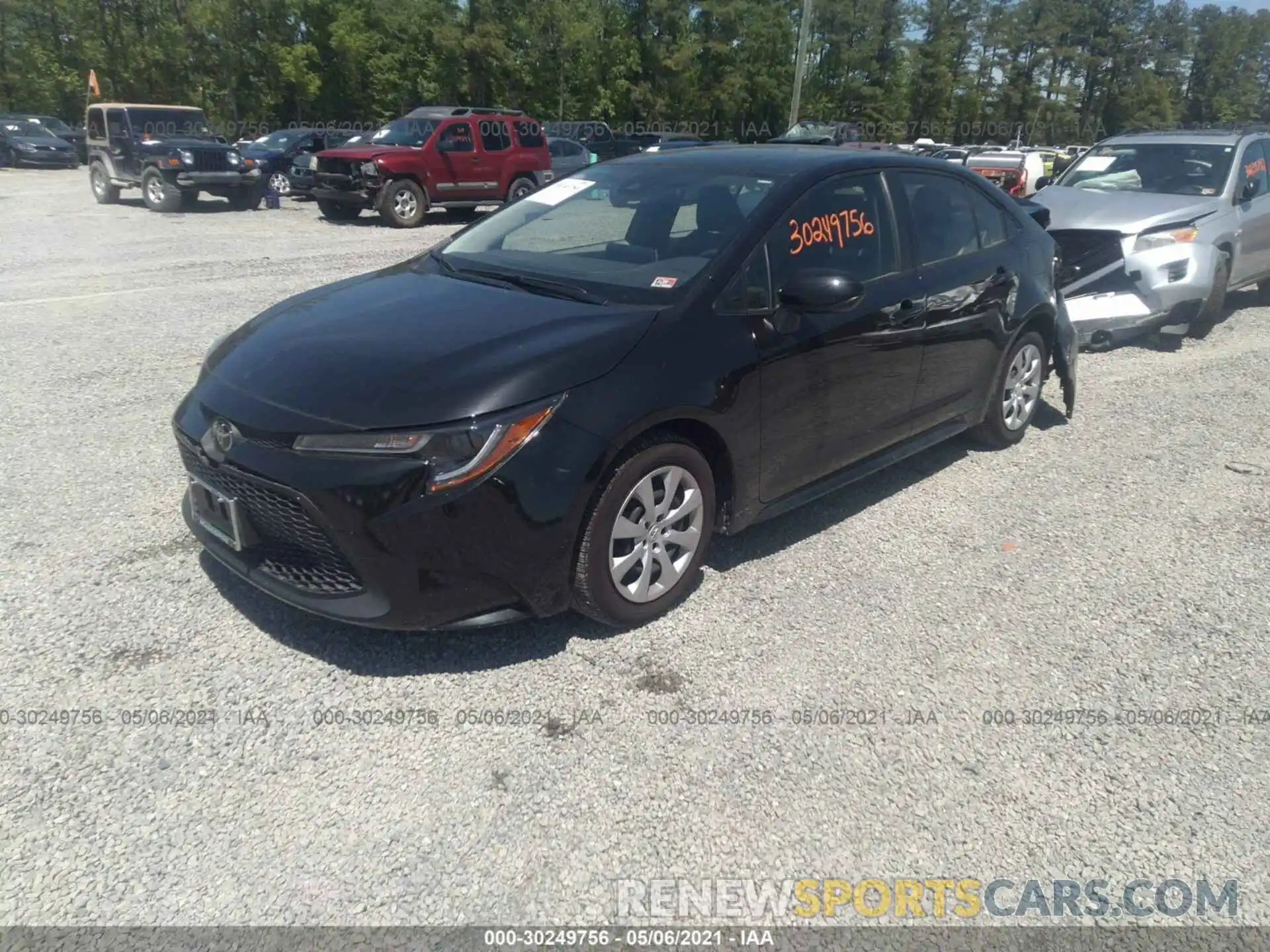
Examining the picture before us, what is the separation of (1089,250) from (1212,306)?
142 cm

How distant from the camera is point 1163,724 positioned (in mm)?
3236

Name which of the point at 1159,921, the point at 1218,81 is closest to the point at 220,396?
the point at 1159,921

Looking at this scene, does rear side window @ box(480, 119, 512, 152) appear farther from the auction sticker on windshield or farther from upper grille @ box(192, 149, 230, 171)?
the auction sticker on windshield

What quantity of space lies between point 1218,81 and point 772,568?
328ft

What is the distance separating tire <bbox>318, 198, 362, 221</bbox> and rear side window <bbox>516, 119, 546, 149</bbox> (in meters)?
3.46

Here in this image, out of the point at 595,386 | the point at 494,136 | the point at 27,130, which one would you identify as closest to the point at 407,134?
the point at 494,136

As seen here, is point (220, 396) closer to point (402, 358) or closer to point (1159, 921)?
point (402, 358)

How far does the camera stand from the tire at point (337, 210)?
17.2 meters

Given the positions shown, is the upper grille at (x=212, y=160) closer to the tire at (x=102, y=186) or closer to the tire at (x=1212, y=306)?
the tire at (x=102, y=186)

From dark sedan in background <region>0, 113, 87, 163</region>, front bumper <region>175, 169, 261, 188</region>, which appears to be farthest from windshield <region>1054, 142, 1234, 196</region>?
dark sedan in background <region>0, 113, 87, 163</region>

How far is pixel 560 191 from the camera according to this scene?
15.7ft

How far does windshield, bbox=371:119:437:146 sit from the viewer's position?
676 inches

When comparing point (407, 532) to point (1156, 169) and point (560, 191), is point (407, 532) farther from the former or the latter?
point (1156, 169)

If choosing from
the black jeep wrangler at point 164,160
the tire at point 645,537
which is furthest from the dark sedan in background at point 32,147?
the tire at point 645,537
